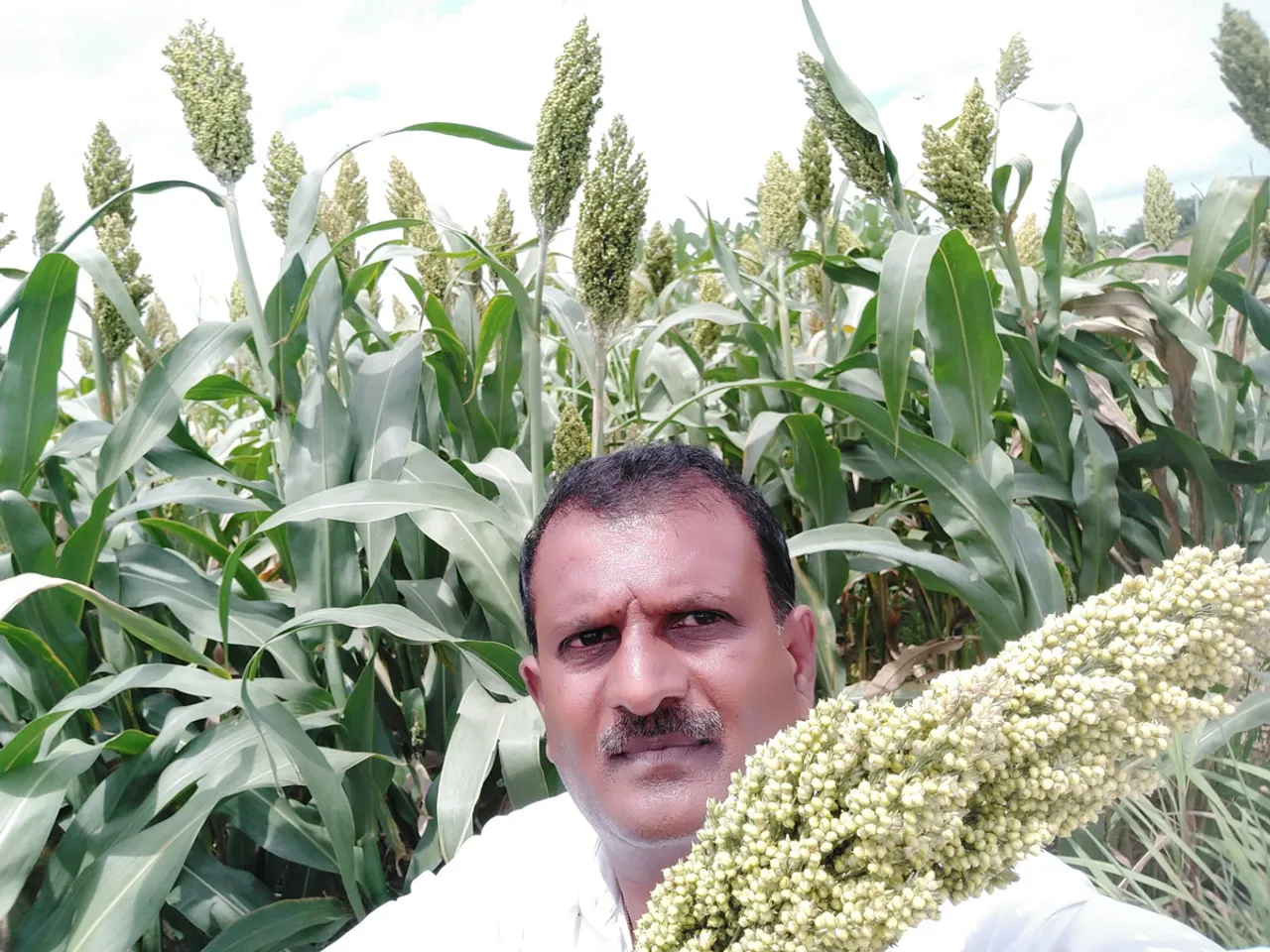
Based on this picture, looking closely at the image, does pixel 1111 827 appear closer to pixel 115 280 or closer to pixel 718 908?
pixel 718 908

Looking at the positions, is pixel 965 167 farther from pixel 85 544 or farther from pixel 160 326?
pixel 160 326

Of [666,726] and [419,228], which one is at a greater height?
[419,228]

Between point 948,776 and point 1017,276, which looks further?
point 1017,276

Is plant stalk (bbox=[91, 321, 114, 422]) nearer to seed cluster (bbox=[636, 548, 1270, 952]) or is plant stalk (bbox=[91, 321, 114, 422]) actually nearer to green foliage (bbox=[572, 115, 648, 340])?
green foliage (bbox=[572, 115, 648, 340])

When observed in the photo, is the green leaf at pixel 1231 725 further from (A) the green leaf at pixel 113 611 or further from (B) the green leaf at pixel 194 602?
(A) the green leaf at pixel 113 611

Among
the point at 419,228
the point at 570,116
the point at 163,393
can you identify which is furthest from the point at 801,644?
the point at 419,228

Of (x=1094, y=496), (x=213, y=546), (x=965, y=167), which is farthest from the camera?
(x=213, y=546)

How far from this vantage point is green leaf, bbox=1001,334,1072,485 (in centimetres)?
197

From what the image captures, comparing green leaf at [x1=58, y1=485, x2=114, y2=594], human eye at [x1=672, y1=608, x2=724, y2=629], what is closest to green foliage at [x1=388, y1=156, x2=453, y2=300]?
green leaf at [x1=58, y1=485, x2=114, y2=594]

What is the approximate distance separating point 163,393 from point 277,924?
0.98m

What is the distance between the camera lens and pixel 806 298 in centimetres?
349

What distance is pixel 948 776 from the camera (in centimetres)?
55

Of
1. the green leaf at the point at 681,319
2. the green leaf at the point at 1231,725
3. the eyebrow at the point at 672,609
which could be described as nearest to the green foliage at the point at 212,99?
the green leaf at the point at 681,319

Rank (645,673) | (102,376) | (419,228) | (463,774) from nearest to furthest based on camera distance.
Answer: (645,673) < (463,774) < (102,376) < (419,228)
